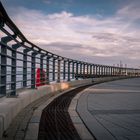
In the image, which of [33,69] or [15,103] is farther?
[33,69]

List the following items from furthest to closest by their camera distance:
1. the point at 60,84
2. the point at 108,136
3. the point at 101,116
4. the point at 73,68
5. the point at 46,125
Answer: the point at 73,68 → the point at 60,84 → the point at 101,116 → the point at 46,125 → the point at 108,136

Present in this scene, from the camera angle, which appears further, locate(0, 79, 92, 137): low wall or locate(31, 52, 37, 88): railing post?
locate(31, 52, 37, 88): railing post

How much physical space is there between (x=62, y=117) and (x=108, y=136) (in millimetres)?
2842

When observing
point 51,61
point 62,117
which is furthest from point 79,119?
point 51,61

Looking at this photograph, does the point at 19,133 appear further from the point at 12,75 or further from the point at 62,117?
the point at 12,75

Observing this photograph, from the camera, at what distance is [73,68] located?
89.0 ft

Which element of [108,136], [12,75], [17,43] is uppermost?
[17,43]

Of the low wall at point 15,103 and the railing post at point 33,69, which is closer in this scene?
the low wall at point 15,103

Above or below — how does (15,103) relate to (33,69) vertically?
below

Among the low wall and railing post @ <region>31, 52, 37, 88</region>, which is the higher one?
railing post @ <region>31, 52, 37, 88</region>

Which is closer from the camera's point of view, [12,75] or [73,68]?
[12,75]

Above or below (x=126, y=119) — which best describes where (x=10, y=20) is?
above

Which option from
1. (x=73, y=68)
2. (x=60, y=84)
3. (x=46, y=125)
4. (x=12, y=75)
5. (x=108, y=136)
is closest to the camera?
(x=108, y=136)

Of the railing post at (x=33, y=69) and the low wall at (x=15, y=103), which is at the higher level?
the railing post at (x=33, y=69)
